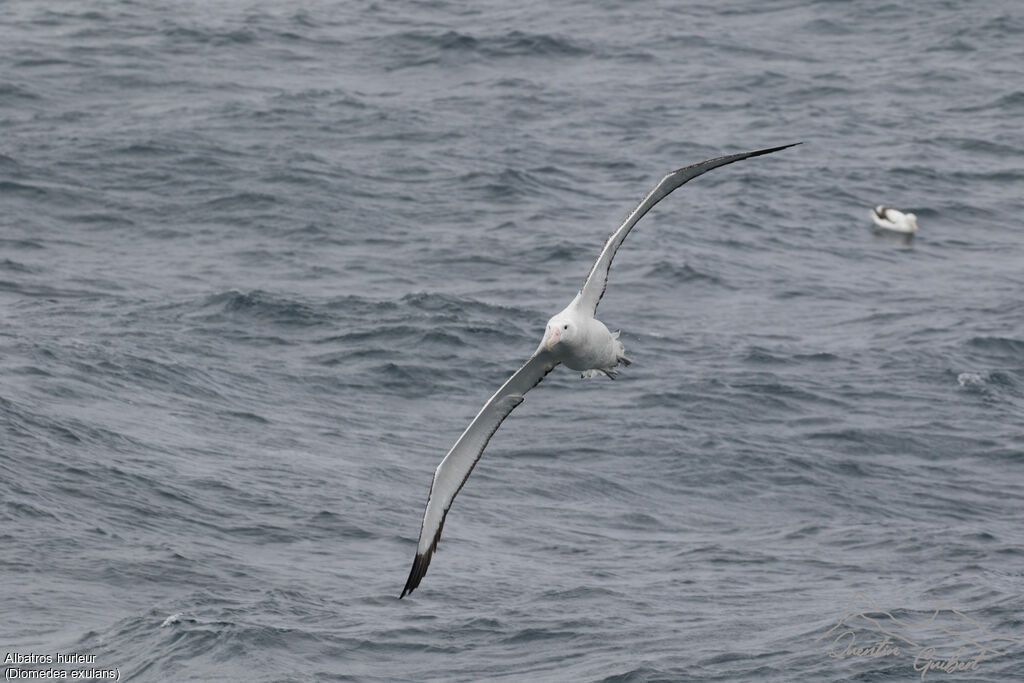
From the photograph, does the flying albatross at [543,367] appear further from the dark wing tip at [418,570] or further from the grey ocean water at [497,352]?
the grey ocean water at [497,352]

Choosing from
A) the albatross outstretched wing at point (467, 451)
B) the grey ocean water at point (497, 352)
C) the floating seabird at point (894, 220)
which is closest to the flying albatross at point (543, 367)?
the albatross outstretched wing at point (467, 451)

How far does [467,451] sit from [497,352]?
42.3ft

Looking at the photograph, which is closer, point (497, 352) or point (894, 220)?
point (497, 352)

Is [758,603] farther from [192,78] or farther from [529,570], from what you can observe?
[192,78]

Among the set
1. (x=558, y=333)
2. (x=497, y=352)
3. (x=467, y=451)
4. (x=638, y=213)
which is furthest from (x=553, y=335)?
(x=497, y=352)

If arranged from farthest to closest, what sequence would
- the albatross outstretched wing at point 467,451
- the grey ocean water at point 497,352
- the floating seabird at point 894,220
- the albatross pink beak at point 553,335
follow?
the floating seabird at point 894,220 → the grey ocean water at point 497,352 → the albatross outstretched wing at point 467,451 → the albatross pink beak at point 553,335

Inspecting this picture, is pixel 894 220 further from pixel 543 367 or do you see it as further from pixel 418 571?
pixel 418 571

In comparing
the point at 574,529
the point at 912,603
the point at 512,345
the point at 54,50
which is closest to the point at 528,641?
the point at 574,529

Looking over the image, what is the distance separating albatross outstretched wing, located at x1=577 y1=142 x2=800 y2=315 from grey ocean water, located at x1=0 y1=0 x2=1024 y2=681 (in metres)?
5.95

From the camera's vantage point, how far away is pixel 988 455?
2664 centimetres

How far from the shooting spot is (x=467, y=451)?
16000mm

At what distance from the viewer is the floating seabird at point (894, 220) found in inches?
1369

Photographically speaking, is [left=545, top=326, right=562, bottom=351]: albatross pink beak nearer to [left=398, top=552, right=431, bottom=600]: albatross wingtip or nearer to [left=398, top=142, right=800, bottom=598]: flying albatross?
[left=398, top=142, right=800, bottom=598]: flying albatross

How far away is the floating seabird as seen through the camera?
34781mm
